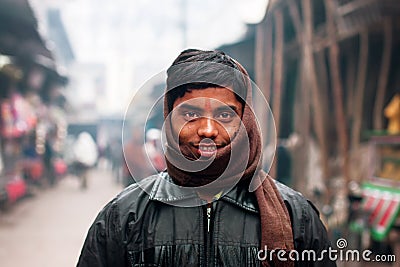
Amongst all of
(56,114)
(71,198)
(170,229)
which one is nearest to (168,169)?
(170,229)

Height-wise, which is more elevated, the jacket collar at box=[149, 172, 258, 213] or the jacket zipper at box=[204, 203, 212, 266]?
the jacket collar at box=[149, 172, 258, 213]

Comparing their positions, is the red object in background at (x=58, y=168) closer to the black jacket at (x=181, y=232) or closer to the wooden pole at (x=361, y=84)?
the wooden pole at (x=361, y=84)

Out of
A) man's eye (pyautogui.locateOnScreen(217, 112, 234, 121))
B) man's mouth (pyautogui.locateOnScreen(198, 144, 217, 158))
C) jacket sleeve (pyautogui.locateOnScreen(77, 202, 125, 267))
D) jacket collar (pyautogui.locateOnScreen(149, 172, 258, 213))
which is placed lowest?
jacket sleeve (pyautogui.locateOnScreen(77, 202, 125, 267))

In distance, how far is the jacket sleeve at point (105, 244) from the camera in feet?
5.07

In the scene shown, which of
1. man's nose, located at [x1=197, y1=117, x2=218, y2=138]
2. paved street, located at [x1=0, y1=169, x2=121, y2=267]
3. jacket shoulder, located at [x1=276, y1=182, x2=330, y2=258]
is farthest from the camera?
paved street, located at [x1=0, y1=169, x2=121, y2=267]

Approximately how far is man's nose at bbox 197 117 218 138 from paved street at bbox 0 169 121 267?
15.1 feet

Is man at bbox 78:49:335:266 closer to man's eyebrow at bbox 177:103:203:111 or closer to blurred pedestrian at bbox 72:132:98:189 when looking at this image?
man's eyebrow at bbox 177:103:203:111

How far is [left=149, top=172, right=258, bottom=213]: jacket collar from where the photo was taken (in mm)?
1574

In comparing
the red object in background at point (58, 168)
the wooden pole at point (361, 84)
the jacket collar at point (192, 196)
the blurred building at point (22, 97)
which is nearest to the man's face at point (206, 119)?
Result: the jacket collar at point (192, 196)

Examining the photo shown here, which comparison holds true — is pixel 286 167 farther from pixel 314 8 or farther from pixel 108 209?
pixel 108 209

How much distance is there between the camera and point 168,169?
160cm

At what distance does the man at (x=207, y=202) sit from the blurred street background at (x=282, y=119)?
0.63ft

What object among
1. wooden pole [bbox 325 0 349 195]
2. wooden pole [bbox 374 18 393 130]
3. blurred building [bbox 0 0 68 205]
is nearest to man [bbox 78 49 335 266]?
wooden pole [bbox 325 0 349 195]

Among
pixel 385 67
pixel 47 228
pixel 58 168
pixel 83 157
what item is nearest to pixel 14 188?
pixel 47 228
